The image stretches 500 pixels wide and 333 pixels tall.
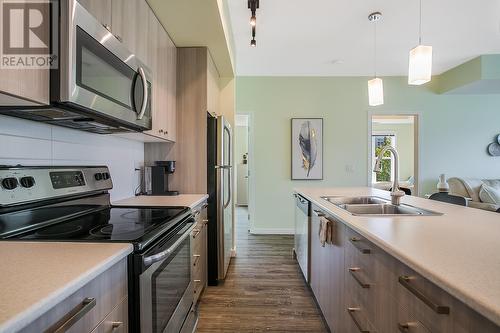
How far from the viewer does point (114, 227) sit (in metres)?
1.24

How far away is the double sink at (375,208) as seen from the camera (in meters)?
1.65

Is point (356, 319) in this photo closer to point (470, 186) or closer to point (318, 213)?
point (318, 213)

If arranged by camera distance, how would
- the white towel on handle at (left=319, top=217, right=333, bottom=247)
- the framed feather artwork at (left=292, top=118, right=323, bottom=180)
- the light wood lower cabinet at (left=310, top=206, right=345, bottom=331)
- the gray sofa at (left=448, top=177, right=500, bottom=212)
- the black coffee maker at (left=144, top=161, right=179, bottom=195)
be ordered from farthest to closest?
the framed feather artwork at (left=292, top=118, right=323, bottom=180)
the gray sofa at (left=448, top=177, right=500, bottom=212)
the black coffee maker at (left=144, top=161, right=179, bottom=195)
the white towel on handle at (left=319, top=217, right=333, bottom=247)
the light wood lower cabinet at (left=310, top=206, right=345, bottom=331)

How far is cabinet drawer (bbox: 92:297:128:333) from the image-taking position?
2.68 ft

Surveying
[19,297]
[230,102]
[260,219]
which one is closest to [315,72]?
[230,102]

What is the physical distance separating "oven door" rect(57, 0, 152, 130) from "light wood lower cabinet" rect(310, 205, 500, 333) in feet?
4.20

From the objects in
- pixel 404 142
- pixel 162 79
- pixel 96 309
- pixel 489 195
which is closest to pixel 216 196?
pixel 162 79

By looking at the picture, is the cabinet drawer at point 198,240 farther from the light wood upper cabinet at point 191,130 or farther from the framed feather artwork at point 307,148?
the framed feather artwork at point 307,148

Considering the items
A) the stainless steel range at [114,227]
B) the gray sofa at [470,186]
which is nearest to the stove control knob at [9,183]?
the stainless steel range at [114,227]

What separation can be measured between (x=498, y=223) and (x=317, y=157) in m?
3.39

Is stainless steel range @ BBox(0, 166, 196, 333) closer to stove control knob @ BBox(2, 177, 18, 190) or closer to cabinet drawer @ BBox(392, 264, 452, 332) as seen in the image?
stove control knob @ BBox(2, 177, 18, 190)

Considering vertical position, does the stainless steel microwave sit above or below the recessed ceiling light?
below

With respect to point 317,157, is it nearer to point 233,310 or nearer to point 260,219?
point 260,219

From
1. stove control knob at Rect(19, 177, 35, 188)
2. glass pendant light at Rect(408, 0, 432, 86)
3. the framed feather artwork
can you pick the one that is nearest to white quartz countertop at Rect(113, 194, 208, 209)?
stove control knob at Rect(19, 177, 35, 188)
